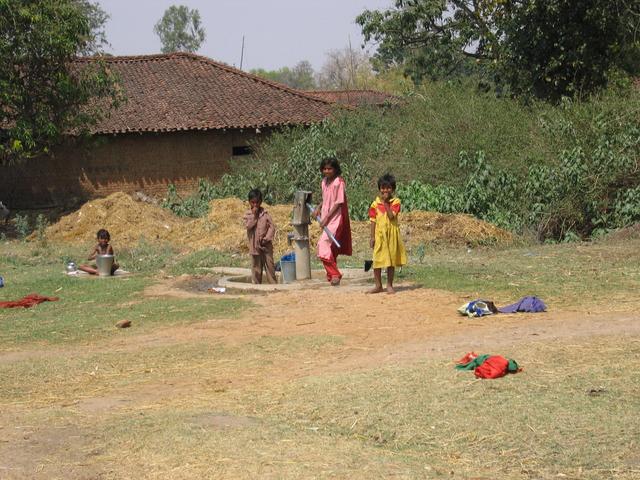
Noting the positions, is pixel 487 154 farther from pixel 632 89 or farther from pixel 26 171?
pixel 26 171

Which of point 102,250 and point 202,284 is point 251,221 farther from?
point 102,250

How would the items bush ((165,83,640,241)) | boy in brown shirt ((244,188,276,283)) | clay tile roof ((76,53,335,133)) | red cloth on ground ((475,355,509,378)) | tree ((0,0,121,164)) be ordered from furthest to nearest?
clay tile roof ((76,53,335,133)) < tree ((0,0,121,164)) < bush ((165,83,640,241)) < boy in brown shirt ((244,188,276,283)) < red cloth on ground ((475,355,509,378))

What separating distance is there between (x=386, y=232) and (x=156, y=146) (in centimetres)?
1956

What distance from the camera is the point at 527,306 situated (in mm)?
10570

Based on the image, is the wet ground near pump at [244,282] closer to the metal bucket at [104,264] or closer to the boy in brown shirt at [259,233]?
the boy in brown shirt at [259,233]

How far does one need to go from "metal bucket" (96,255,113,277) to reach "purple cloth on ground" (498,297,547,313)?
718 centimetres

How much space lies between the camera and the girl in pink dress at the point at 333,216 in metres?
13.0

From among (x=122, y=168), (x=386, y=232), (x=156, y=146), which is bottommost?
(x=386, y=232)

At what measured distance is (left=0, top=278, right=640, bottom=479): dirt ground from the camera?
666 centimetres

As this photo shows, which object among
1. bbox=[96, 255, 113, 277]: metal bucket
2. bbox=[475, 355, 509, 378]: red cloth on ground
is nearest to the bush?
bbox=[96, 255, 113, 277]: metal bucket

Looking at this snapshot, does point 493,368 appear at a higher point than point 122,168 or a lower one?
Result: lower

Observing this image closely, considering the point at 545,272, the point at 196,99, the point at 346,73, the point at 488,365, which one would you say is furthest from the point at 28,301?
the point at 346,73

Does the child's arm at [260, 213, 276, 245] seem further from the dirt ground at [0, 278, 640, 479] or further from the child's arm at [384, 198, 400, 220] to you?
the child's arm at [384, 198, 400, 220]

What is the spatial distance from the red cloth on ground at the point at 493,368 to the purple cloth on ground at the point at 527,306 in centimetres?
283
